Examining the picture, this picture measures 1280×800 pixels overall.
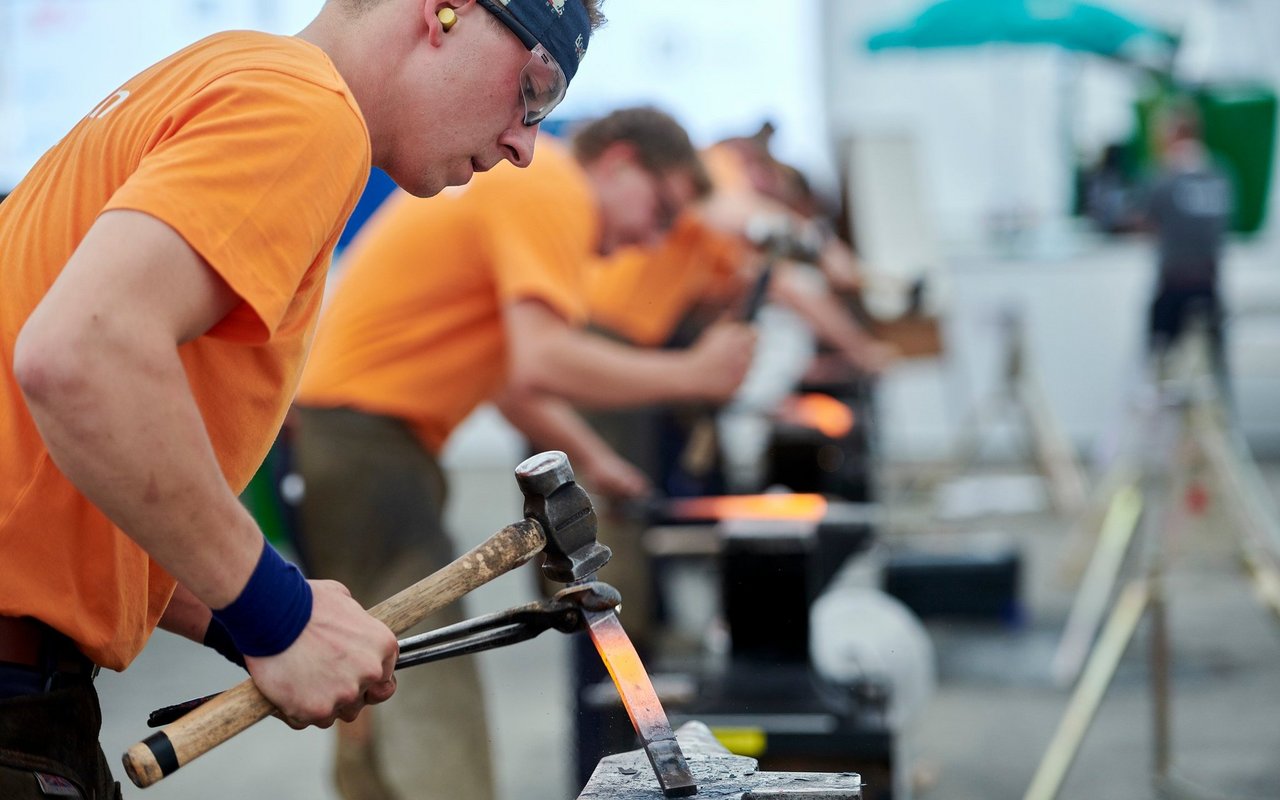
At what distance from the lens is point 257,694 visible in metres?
1.17

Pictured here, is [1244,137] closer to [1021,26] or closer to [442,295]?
[1021,26]

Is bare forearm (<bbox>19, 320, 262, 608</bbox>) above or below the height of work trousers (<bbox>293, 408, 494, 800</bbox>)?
above

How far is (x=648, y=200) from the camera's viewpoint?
3641 mm

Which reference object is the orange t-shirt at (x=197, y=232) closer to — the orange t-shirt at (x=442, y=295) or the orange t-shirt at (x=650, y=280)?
the orange t-shirt at (x=442, y=295)

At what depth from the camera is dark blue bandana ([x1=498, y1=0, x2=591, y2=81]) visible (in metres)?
1.26

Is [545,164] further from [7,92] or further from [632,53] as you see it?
[632,53]

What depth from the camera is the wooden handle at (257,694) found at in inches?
45.3

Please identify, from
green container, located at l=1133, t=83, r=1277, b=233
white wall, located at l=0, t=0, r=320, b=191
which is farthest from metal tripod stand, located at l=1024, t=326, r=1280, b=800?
green container, located at l=1133, t=83, r=1277, b=233

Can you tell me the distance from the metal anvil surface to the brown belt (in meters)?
0.48

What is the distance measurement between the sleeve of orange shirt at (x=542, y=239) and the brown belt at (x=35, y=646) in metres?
1.69

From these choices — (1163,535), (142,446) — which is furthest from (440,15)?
(1163,535)

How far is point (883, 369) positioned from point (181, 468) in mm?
5857

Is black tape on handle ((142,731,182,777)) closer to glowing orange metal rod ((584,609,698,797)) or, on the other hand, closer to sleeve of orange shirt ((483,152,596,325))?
glowing orange metal rod ((584,609,698,797))

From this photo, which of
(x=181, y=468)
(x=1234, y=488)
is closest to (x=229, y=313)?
(x=181, y=468)
